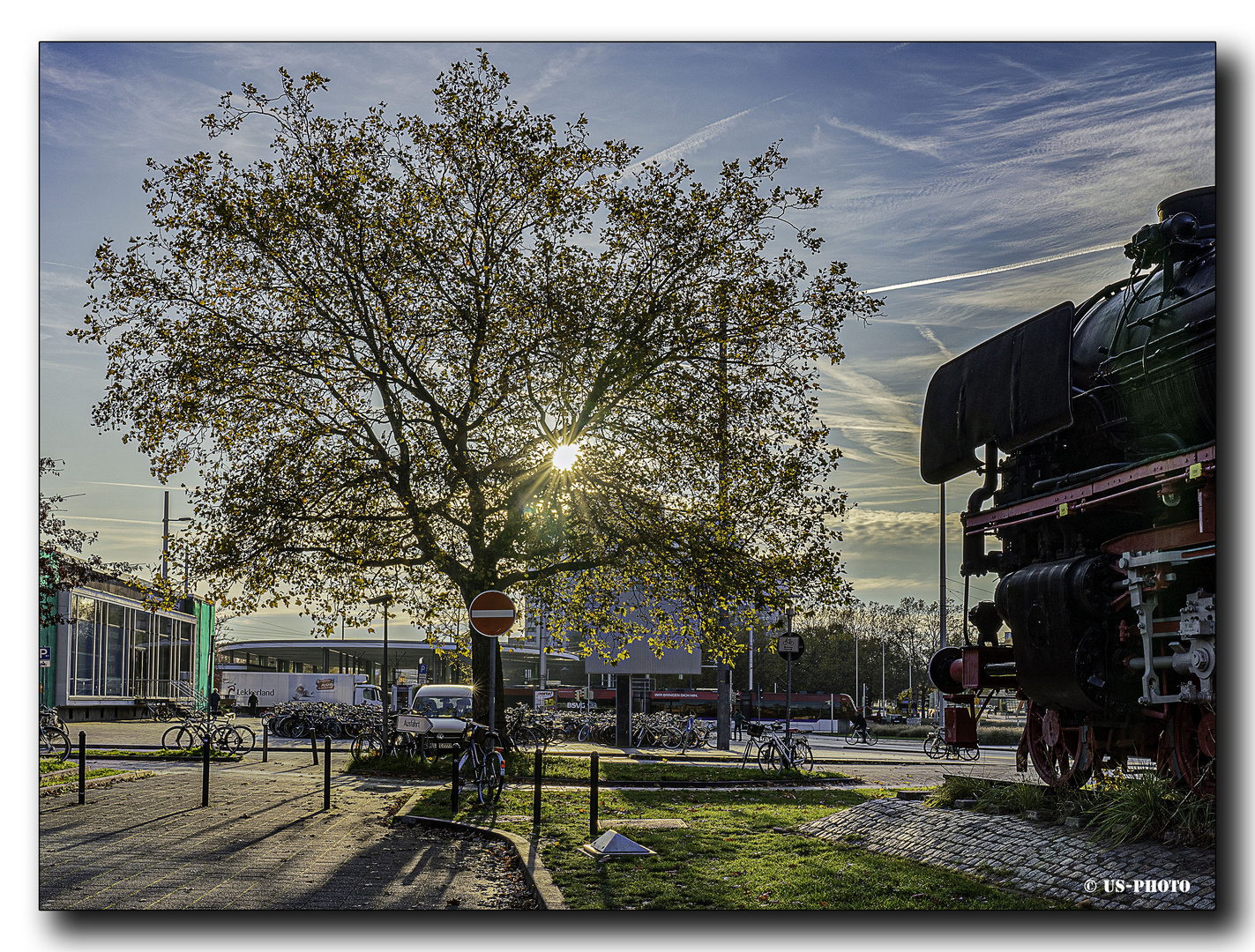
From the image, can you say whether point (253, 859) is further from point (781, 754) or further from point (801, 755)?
point (801, 755)

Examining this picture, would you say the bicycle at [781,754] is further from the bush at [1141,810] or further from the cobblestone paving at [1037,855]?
the bush at [1141,810]

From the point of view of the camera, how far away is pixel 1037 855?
311 inches

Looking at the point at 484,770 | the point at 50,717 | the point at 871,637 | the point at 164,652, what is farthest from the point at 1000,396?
the point at 164,652

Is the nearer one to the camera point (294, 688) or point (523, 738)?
point (523, 738)

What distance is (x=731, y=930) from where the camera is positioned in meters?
7.16

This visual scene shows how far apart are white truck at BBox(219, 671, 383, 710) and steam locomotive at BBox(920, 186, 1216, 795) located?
38.4 metres

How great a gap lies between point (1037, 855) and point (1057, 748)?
2709 millimetres

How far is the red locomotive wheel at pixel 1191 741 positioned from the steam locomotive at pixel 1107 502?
1 centimetres

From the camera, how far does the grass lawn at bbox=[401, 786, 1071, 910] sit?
24.1 ft

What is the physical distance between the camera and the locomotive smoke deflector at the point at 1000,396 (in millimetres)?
9391

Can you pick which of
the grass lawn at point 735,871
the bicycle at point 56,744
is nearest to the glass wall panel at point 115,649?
the bicycle at point 56,744

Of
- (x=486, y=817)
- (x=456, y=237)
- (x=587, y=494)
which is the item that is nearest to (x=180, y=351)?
(x=456, y=237)

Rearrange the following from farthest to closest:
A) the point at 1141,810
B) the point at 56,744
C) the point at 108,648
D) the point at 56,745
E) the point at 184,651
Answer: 1. the point at 184,651
2. the point at 56,745
3. the point at 56,744
4. the point at 108,648
5. the point at 1141,810
